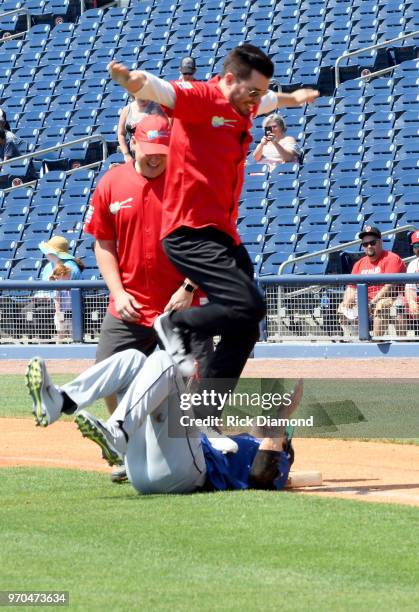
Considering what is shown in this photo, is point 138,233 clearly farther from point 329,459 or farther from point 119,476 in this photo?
point 329,459

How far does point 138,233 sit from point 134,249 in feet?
0.32

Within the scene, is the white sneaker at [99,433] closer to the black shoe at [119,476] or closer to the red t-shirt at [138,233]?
the black shoe at [119,476]

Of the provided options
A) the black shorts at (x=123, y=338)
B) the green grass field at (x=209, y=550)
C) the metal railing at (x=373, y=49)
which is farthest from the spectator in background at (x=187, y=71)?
the green grass field at (x=209, y=550)

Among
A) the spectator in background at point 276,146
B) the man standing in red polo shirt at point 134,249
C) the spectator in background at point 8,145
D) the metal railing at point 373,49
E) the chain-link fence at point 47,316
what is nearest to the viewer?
the man standing in red polo shirt at point 134,249

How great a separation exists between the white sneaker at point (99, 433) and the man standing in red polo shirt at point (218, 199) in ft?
2.67

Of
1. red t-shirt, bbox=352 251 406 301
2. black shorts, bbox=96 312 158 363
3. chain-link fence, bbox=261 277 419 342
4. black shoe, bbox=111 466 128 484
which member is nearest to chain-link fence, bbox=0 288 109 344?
chain-link fence, bbox=261 277 419 342

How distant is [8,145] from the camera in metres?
24.8

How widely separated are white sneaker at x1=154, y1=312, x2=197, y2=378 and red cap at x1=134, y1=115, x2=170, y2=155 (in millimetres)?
965

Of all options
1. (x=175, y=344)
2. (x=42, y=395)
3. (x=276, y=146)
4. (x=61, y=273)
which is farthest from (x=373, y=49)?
(x=42, y=395)

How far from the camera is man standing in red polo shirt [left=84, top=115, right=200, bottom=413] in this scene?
739 centimetres

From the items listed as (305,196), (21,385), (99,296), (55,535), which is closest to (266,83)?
(55,535)

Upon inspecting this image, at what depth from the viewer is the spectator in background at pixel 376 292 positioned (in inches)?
619

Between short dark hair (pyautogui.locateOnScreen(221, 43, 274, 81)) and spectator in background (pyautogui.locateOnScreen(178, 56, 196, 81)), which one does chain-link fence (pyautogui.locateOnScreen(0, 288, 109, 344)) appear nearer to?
spectator in background (pyautogui.locateOnScreen(178, 56, 196, 81))

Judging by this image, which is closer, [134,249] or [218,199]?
[218,199]
